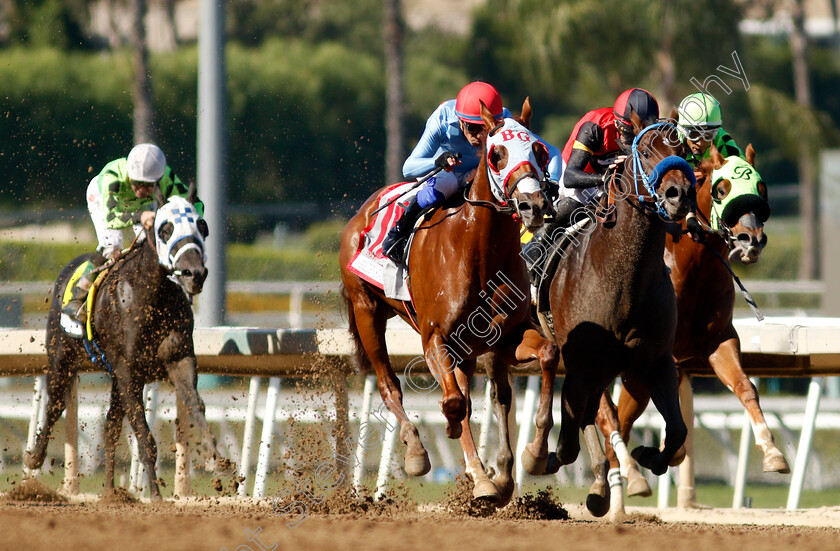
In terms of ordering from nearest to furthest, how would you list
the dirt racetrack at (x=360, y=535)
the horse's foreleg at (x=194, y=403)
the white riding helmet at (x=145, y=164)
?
the dirt racetrack at (x=360, y=535) → the horse's foreleg at (x=194, y=403) → the white riding helmet at (x=145, y=164)

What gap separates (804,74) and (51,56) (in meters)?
15.1

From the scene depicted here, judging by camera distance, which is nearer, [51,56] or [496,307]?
[496,307]

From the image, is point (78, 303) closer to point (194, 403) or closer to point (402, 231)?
point (194, 403)

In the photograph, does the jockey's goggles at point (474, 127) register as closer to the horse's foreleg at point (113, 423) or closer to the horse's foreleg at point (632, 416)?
the horse's foreleg at point (632, 416)

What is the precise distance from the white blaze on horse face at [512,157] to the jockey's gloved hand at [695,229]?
127 cm

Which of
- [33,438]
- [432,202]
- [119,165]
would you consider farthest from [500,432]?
[33,438]

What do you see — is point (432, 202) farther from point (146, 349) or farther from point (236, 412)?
point (236, 412)

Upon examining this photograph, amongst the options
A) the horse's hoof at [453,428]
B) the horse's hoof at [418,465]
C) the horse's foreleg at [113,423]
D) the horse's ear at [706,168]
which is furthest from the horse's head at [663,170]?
the horse's foreleg at [113,423]

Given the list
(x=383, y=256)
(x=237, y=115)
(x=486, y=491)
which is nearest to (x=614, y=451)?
(x=486, y=491)

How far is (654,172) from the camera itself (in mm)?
4953

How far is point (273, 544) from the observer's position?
4.50 meters

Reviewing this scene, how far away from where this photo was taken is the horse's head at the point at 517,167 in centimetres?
494

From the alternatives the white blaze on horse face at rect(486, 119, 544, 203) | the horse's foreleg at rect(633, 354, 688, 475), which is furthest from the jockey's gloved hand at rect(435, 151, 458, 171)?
the horse's foreleg at rect(633, 354, 688, 475)

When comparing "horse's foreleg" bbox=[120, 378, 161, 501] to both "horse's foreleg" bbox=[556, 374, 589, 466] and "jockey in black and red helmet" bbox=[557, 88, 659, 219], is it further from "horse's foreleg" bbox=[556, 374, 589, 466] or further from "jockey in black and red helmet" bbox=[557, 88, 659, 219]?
"jockey in black and red helmet" bbox=[557, 88, 659, 219]
